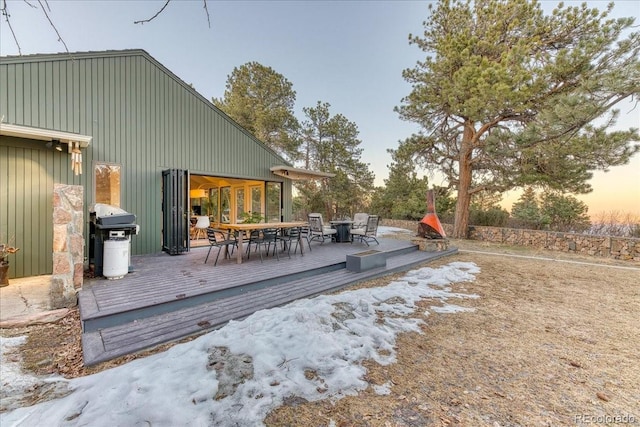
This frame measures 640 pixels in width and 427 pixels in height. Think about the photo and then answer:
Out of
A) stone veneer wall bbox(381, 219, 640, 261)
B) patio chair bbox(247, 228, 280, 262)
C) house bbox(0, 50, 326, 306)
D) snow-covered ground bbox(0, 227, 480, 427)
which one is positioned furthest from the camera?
stone veneer wall bbox(381, 219, 640, 261)

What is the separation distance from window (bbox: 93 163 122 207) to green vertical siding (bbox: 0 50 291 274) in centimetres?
12

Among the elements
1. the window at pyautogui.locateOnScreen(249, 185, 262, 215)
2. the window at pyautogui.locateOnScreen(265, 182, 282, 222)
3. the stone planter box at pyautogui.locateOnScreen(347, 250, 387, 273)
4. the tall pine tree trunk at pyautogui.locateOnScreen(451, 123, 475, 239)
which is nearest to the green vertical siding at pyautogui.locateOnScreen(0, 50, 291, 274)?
the window at pyautogui.locateOnScreen(249, 185, 262, 215)

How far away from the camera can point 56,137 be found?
4617mm

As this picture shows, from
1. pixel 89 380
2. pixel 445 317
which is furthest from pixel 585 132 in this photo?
pixel 89 380

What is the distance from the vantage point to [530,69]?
805cm

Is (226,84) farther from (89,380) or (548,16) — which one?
(89,380)

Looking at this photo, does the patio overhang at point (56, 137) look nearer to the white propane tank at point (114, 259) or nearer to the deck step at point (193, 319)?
the white propane tank at point (114, 259)

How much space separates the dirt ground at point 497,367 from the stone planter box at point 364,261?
60.0 inches

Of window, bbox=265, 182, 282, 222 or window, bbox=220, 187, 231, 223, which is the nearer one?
window, bbox=265, 182, 282, 222

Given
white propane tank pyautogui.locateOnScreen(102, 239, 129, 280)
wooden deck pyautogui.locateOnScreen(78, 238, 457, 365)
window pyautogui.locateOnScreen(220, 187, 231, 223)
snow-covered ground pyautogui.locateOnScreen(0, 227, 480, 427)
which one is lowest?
snow-covered ground pyautogui.locateOnScreen(0, 227, 480, 427)

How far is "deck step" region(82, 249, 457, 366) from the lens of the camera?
2506 millimetres

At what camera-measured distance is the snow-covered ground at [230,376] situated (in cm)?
173

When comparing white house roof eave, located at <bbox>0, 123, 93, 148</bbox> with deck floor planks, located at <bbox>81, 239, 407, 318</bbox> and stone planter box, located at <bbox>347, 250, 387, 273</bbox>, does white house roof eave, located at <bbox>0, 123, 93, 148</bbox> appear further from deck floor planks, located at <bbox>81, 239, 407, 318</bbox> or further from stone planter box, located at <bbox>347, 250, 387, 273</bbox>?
stone planter box, located at <bbox>347, 250, 387, 273</bbox>

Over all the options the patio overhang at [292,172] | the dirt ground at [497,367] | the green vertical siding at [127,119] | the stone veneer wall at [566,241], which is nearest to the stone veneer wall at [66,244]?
the dirt ground at [497,367]
